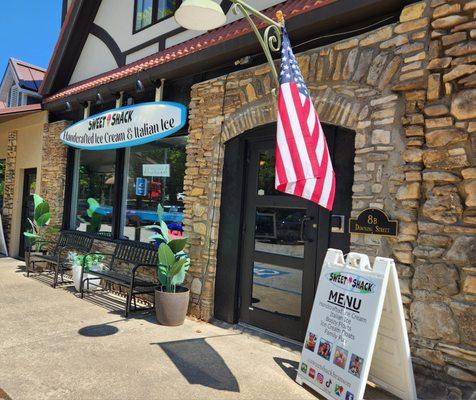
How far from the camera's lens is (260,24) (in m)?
4.88

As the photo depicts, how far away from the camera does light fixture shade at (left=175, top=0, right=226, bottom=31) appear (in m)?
3.57

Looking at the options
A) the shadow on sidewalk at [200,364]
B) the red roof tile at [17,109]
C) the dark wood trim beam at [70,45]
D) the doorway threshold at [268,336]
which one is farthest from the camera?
the red roof tile at [17,109]

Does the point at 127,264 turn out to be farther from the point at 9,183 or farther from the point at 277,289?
the point at 9,183

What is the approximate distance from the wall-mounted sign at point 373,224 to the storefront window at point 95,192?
5024 mm

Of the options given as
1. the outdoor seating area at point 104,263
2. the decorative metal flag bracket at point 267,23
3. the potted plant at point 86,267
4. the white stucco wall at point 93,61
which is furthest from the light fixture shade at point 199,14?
the white stucco wall at point 93,61

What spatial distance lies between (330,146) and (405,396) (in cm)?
241

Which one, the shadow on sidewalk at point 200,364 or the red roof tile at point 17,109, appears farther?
the red roof tile at point 17,109

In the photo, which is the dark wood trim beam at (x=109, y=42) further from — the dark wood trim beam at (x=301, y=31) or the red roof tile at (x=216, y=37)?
the dark wood trim beam at (x=301, y=31)

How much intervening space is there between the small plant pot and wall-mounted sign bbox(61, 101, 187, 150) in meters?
2.26

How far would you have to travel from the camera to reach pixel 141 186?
23.6 ft

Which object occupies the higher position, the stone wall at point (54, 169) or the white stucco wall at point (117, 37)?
the white stucco wall at point (117, 37)

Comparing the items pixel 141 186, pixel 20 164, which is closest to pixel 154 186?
pixel 141 186

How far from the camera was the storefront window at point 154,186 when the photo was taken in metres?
6.38

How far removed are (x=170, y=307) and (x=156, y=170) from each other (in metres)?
2.63
